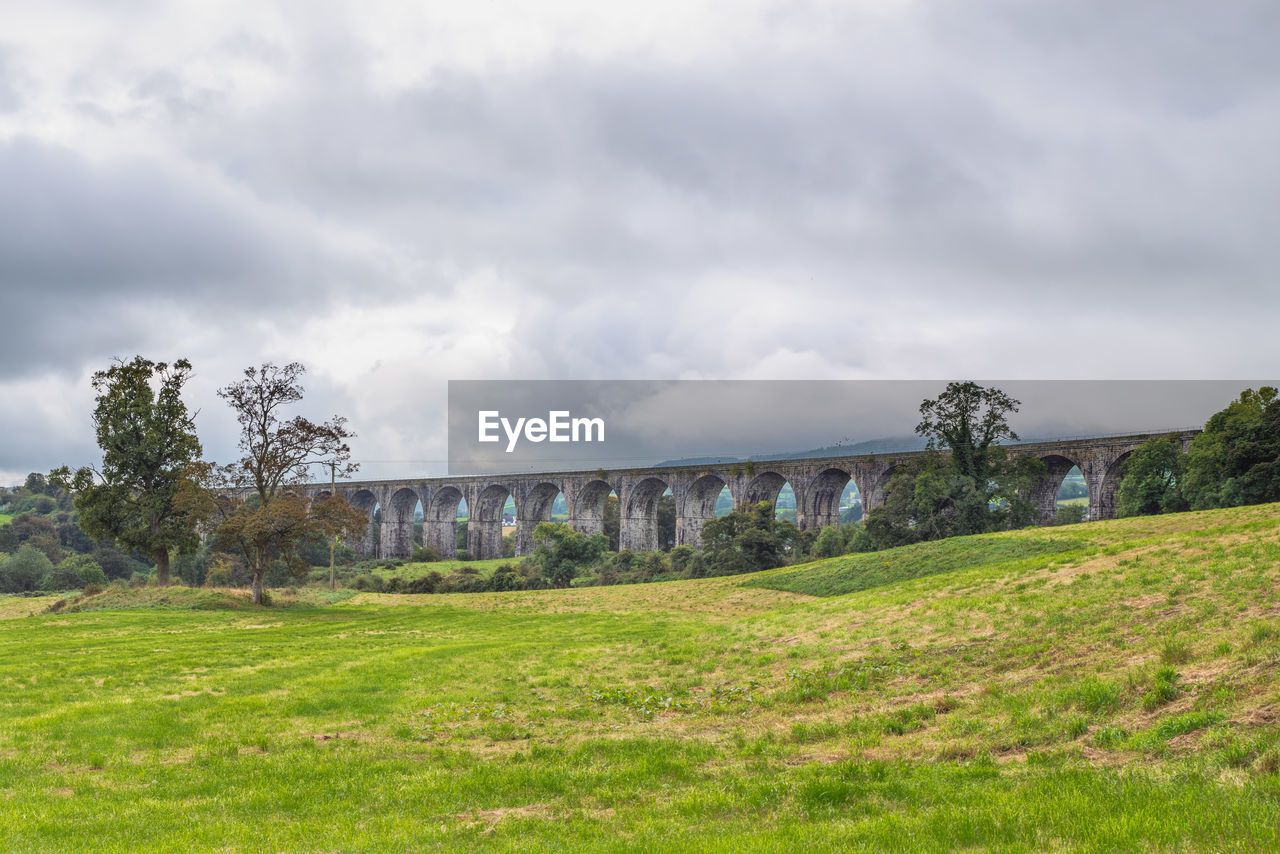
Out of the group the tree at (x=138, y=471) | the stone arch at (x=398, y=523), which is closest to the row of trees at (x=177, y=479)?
the tree at (x=138, y=471)

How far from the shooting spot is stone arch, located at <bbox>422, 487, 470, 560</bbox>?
333 feet

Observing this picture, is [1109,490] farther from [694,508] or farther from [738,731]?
[738,731]

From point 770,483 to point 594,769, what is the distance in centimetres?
6666

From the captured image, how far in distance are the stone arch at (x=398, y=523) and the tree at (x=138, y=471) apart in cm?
6298

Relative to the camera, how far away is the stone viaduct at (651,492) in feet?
187

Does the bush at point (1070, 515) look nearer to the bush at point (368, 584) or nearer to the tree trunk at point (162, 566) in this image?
the bush at point (368, 584)

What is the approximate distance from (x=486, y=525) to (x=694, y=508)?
33.4m

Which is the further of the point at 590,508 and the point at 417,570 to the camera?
the point at 590,508

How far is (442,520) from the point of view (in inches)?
4040

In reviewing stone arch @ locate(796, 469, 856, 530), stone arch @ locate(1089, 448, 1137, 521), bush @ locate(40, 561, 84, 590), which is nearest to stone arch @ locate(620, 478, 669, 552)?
stone arch @ locate(796, 469, 856, 530)

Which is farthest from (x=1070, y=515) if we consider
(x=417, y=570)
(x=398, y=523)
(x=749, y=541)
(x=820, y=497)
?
(x=398, y=523)

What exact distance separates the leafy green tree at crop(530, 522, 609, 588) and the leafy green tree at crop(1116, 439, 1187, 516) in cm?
3913

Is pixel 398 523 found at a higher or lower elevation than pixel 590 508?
lower

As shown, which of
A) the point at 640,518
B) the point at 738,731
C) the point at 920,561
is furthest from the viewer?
the point at 640,518
